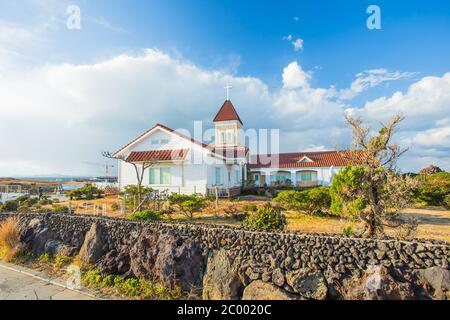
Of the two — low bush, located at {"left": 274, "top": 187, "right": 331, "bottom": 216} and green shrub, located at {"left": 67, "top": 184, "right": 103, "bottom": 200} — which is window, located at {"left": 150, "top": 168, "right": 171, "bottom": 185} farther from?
low bush, located at {"left": 274, "top": 187, "right": 331, "bottom": 216}

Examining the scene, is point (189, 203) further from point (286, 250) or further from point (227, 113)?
A: point (227, 113)

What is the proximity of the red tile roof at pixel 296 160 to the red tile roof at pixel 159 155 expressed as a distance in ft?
50.9

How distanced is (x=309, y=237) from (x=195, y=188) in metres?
15.1

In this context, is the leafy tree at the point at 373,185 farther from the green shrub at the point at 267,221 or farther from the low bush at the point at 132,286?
the low bush at the point at 132,286

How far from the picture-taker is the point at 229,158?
73.2 feet

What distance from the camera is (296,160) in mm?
31922

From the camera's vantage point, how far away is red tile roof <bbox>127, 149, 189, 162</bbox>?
1962 cm

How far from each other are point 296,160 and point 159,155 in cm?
1929

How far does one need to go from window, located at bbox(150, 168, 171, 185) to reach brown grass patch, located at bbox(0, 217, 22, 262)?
11927 millimetres

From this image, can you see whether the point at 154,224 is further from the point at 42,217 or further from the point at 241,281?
the point at 42,217

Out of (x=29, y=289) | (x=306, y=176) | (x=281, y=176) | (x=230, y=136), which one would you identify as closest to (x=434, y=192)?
(x=306, y=176)

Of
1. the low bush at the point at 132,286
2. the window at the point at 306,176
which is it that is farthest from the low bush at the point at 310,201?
the window at the point at 306,176
